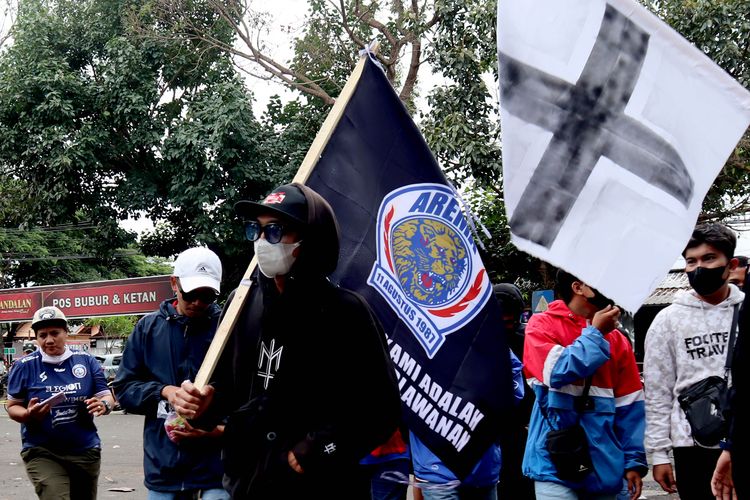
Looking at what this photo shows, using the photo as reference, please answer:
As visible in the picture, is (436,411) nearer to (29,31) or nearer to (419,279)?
(419,279)

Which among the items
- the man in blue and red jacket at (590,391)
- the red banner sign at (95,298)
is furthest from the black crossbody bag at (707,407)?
the red banner sign at (95,298)

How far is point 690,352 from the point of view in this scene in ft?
14.0

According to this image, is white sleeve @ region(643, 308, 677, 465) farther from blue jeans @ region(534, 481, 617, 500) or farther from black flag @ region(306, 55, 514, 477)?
black flag @ region(306, 55, 514, 477)

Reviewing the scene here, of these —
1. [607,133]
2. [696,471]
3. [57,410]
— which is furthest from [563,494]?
[57,410]

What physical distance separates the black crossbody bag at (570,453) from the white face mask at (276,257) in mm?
1703

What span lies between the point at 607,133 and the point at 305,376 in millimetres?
1550

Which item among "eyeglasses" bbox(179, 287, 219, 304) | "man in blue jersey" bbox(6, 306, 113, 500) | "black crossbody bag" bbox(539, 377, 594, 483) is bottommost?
"man in blue jersey" bbox(6, 306, 113, 500)

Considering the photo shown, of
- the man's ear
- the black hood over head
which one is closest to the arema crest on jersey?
the man's ear

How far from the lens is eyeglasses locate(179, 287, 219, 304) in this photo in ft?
14.4

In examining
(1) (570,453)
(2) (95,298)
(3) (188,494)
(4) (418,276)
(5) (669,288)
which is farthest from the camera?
(2) (95,298)

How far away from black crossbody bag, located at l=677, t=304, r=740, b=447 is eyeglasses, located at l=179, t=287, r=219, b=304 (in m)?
2.22

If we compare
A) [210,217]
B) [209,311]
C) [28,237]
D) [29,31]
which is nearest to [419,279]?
[209,311]

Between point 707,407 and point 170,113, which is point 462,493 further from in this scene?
point 170,113

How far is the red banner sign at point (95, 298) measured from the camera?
25.1 metres
